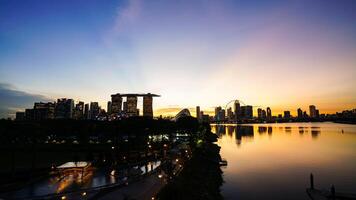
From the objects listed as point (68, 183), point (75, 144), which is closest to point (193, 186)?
point (68, 183)

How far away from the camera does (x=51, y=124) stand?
7981 cm

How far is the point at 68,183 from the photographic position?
82.1 feet

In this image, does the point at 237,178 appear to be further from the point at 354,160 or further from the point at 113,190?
the point at 354,160

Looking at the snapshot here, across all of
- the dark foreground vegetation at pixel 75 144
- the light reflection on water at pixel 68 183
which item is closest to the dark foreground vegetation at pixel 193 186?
the light reflection on water at pixel 68 183

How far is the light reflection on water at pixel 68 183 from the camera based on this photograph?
2228 centimetres

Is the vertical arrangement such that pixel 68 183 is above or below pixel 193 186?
above

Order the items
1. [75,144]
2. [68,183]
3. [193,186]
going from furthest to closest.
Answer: [75,144] → [193,186] → [68,183]

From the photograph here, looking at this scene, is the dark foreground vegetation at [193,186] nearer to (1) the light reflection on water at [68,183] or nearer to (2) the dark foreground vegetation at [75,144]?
(1) the light reflection on water at [68,183]

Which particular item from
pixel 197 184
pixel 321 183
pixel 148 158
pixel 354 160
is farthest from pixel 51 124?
pixel 354 160

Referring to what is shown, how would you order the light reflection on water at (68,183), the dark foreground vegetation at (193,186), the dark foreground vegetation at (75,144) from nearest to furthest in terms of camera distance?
the light reflection on water at (68,183), the dark foreground vegetation at (193,186), the dark foreground vegetation at (75,144)

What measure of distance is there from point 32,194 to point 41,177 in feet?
20.3

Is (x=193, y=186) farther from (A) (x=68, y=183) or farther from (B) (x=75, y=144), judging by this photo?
(B) (x=75, y=144)

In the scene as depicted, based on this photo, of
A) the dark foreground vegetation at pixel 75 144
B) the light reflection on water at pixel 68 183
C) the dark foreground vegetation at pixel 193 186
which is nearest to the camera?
the light reflection on water at pixel 68 183

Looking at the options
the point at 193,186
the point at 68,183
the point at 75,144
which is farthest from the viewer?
the point at 75,144
